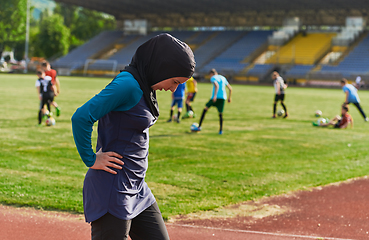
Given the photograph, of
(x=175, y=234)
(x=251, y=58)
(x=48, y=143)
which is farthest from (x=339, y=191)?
(x=251, y=58)

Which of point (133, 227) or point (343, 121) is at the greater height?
point (133, 227)

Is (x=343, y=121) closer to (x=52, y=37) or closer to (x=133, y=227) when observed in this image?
(x=133, y=227)

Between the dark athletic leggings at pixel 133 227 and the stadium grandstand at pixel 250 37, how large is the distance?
43.1m

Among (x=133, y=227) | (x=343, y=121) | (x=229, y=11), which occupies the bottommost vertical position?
(x=343, y=121)

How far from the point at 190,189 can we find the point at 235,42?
54941mm

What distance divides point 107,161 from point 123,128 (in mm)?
220

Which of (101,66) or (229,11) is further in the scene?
(229,11)

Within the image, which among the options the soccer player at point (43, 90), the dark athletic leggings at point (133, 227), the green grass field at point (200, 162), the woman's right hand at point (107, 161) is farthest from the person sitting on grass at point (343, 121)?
the woman's right hand at point (107, 161)

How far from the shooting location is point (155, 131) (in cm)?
1284

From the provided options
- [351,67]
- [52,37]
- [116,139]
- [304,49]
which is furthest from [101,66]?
[116,139]

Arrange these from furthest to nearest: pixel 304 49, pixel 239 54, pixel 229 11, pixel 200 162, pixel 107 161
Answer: pixel 229 11 → pixel 239 54 → pixel 304 49 → pixel 200 162 → pixel 107 161

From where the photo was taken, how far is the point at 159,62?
246 centimetres

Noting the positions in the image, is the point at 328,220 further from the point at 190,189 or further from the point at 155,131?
the point at 155,131

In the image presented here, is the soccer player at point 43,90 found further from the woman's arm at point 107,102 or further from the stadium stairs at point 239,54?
the stadium stairs at point 239,54
